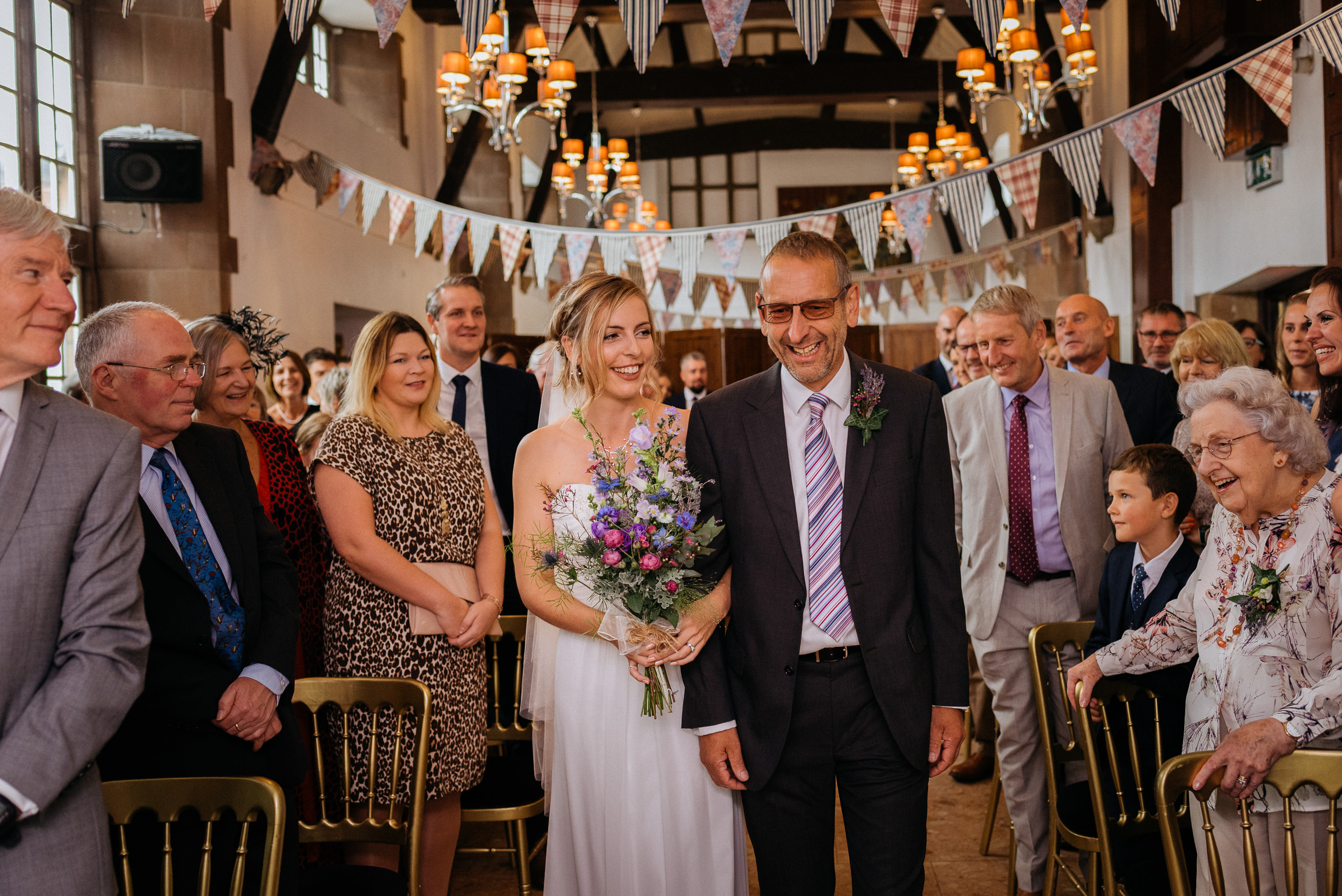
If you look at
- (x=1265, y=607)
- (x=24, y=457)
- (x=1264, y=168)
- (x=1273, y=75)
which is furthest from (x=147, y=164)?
(x=1264, y=168)

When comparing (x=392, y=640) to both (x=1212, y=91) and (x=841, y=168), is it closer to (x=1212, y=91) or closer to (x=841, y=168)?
(x=1212, y=91)

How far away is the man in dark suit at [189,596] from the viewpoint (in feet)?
7.40

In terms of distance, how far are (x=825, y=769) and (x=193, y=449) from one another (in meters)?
1.58

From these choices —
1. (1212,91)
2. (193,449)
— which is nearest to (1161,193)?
(1212,91)

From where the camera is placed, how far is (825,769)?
Answer: 2.23 m

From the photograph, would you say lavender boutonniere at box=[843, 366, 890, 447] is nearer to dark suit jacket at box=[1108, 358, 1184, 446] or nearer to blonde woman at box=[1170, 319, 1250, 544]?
dark suit jacket at box=[1108, 358, 1184, 446]

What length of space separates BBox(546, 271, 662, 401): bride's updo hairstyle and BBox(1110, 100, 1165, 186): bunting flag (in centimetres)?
405

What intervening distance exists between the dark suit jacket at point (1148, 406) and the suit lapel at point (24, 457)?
12.2 feet

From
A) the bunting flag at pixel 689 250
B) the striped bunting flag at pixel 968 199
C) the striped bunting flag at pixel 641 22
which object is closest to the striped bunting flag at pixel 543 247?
the bunting flag at pixel 689 250

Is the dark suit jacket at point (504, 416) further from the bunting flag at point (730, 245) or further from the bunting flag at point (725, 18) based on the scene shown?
the bunting flag at point (730, 245)

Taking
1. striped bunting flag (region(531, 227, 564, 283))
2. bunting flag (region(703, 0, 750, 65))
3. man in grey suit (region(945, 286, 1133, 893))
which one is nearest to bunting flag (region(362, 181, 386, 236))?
striped bunting flag (region(531, 227, 564, 283))

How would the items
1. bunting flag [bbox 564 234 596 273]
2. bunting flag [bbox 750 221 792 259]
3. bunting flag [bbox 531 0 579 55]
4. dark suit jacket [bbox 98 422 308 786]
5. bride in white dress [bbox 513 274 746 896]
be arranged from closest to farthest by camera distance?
dark suit jacket [bbox 98 422 308 786], bride in white dress [bbox 513 274 746 896], bunting flag [bbox 531 0 579 55], bunting flag [bbox 750 221 792 259], bunting flag [bbox 564 234 596 273]

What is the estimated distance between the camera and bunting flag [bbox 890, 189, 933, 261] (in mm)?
7129

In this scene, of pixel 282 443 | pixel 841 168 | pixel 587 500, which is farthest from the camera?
pixel 841 168
